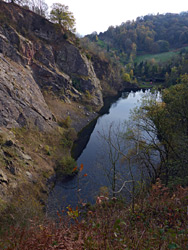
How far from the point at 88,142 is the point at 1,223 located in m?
19.2

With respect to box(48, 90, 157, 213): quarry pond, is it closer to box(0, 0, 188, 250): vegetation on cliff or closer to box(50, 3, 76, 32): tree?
box(0, 0, 188, 250): vegetation on cliff

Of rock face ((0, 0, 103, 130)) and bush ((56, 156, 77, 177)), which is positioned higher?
rock face ((0, 0, 103, 130))

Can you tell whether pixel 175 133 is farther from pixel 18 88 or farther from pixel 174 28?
pixel 174 28

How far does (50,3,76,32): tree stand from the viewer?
138 feet

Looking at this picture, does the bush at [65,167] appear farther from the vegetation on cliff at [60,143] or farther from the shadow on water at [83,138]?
the shadow on water at [83,138]

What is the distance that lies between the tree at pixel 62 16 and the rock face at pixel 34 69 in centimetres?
271

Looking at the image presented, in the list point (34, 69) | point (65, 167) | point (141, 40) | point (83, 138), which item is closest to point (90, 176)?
point (65, 167)

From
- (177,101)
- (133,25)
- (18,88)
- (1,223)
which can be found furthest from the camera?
(133,25)

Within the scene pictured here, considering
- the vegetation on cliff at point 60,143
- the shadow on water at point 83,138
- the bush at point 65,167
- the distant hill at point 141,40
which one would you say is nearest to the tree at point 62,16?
the vegetation on cliff at point 60,143

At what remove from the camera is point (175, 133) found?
41.5ft

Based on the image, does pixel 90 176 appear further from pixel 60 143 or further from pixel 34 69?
pixel 34 69

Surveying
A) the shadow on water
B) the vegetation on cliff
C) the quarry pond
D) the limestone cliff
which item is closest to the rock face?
the limestone cliff

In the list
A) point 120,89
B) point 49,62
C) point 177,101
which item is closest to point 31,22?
point 49,62

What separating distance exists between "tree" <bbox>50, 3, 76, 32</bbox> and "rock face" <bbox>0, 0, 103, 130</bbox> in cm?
271
